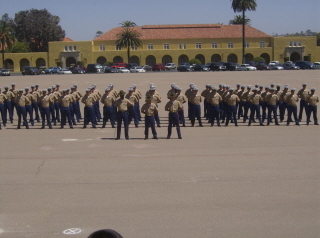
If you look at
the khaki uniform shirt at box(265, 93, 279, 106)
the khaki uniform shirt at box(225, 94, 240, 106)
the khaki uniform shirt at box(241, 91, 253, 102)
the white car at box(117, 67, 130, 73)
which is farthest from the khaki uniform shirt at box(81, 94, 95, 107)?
the white car at box(117, 67, 130, 73)

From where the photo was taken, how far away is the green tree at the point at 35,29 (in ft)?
310

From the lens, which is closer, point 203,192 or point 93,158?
point 203,192

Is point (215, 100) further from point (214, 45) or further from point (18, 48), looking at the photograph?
point (18, 48)

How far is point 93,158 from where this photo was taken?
11.9m

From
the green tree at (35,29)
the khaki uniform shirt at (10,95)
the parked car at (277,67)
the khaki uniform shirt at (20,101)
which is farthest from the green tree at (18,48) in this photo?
the khaki uniform shirt at (20,101)

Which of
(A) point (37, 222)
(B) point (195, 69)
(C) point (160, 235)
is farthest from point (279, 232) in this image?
(B) point (195, 69)

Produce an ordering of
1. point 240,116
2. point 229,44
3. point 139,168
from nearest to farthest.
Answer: point 139,168
point 240,116
point 229,44

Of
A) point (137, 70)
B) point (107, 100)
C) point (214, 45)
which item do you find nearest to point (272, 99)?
point (107, 100)

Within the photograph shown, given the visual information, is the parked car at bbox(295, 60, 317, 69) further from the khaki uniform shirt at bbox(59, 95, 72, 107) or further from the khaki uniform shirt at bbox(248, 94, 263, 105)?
the khaki uniform shirt at bbox(59, 95, 72, 107)

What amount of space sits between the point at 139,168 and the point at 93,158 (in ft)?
5.78

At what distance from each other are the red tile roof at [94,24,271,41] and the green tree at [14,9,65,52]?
17.4 meters

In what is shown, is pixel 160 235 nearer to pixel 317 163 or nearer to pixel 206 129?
pixel 317 163

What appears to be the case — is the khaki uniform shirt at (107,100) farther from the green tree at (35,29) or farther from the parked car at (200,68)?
the green tree at (35,29)

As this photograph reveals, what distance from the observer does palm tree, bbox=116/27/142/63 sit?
77.9m
